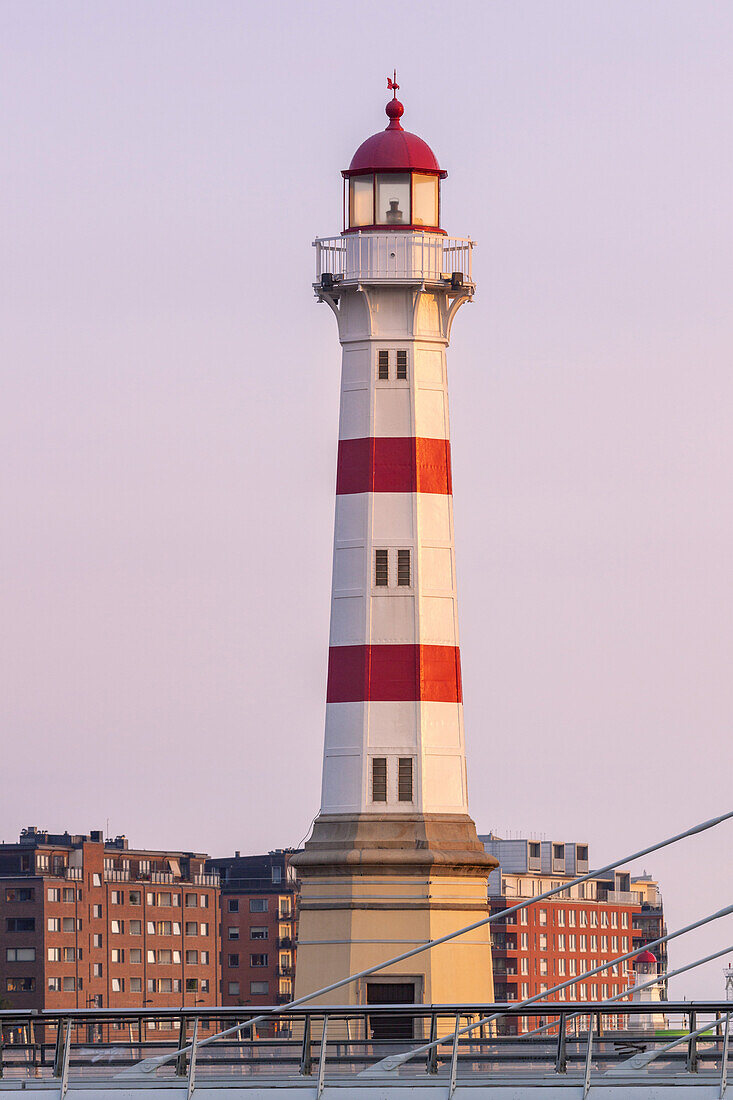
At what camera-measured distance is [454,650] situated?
50.8 metres

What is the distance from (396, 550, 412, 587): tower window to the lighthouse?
0.03 metres

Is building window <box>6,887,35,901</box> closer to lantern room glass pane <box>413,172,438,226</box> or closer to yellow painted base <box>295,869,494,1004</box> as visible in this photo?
yellow painted base <box>295,869,494,1004</box>

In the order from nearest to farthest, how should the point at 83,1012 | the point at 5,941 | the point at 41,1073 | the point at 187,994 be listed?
the point at 83,1012 < the point at 41,1073 < the point at 5,941 < the point at 187,994

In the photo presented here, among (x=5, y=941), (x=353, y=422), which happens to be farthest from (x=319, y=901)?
(x=5, y=941)

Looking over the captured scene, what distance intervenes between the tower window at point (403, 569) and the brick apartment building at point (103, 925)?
116 metres

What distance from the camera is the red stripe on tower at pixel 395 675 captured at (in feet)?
165

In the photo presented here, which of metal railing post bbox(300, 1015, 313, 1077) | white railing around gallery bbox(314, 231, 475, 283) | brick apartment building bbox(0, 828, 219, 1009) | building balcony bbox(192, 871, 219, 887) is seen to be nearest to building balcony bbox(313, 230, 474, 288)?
white railing around gallery bbox(314, 231, 475, 283)

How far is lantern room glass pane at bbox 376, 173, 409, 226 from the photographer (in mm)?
52625

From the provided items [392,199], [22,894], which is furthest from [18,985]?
[392,199]

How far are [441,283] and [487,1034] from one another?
1602 centimetres

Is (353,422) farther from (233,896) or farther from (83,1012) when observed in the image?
(233,896)

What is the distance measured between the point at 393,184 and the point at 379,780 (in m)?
13.1

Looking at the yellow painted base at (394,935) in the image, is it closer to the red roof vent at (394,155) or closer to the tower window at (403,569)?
the tower window at (403,569)

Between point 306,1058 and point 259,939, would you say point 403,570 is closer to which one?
point 306,1058
